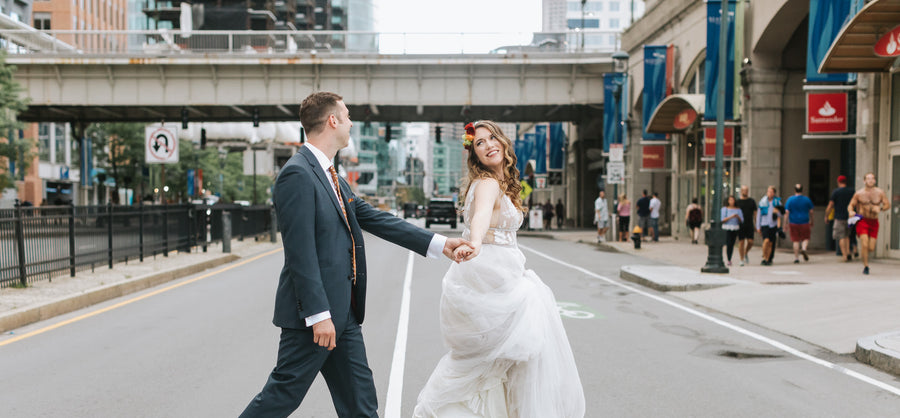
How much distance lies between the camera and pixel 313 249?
12.1ft

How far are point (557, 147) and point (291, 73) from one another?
2468 centimetres

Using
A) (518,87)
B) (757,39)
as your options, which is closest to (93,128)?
(518,87)

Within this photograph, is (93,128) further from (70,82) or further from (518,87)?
(518,87)

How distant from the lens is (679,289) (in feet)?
45.0

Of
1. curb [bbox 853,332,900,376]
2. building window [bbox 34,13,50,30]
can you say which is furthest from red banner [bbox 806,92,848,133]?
building window [bbox 34,13,50,30]

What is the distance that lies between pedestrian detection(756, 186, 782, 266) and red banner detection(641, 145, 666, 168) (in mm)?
14140

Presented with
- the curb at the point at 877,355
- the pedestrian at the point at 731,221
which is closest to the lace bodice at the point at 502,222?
the curb at the point at 877,355

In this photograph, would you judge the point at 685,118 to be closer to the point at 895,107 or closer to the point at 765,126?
the point at 765,126

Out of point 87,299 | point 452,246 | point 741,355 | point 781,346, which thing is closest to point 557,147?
point 87,299

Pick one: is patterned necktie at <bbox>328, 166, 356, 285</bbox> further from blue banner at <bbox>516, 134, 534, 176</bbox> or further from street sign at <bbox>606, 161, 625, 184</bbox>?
blue banner at <bbox>516, 134, 534, 176</bbox>

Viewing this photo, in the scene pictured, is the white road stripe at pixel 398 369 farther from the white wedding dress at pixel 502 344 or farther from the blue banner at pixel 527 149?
the blue banner at pixel 527 149

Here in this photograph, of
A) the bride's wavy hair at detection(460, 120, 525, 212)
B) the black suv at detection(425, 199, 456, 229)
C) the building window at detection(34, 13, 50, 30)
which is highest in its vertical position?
the building window at detection(34, 13, 50, 30)

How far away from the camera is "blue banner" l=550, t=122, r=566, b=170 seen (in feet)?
185

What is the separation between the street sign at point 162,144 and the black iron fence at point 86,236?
126 cm
